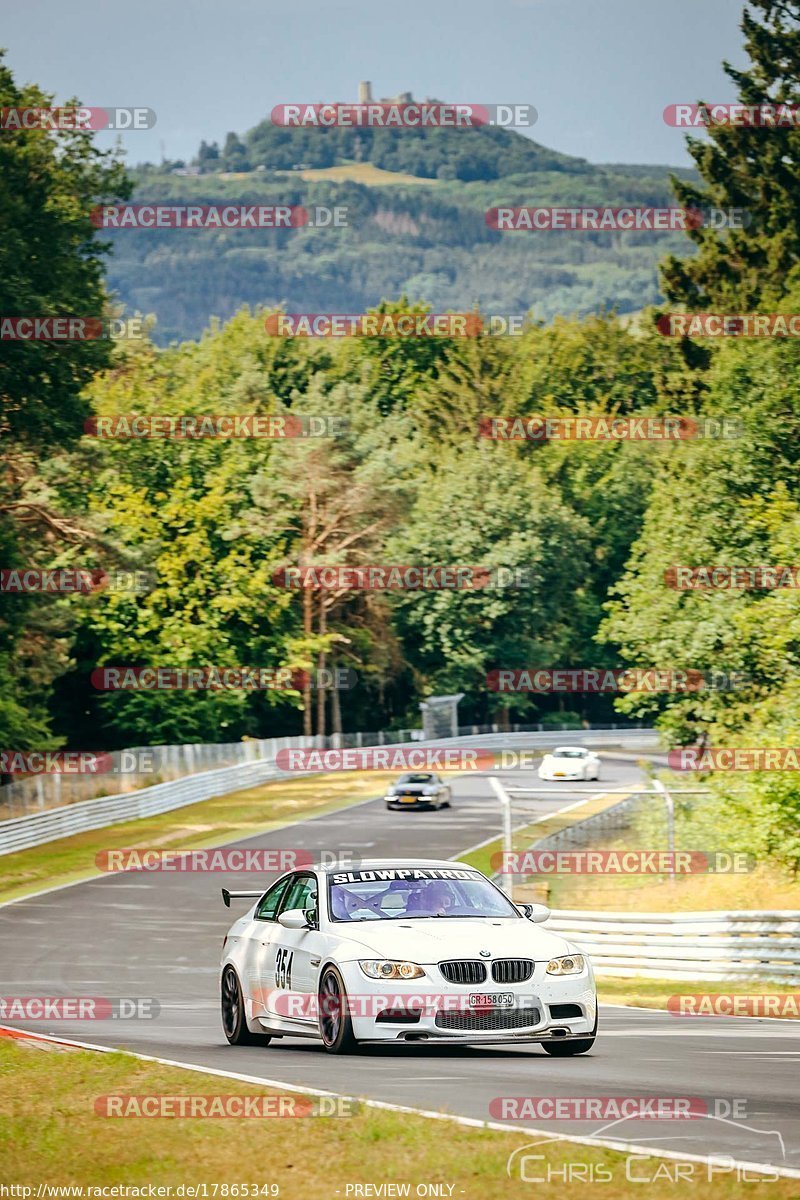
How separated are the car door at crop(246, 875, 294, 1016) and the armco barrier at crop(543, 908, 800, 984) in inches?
280

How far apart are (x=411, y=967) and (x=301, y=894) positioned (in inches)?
76.9

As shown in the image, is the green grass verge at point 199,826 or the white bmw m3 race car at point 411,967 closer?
the white bmw m3 race car at point 411,967

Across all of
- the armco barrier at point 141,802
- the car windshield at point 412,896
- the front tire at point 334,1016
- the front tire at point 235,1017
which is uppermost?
the car windshield at point 412,896

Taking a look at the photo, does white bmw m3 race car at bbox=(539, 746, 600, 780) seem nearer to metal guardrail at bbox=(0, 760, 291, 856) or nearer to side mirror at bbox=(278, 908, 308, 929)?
metal guardrail at bbox=(0, 760, 291, 856)

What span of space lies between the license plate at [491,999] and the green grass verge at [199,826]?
26.3 meters

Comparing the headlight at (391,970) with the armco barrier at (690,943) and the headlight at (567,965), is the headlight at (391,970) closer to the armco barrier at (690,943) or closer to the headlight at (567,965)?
the headlight at (567,965)

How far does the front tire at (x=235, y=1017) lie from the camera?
47.1 ft

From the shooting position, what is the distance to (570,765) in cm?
6322

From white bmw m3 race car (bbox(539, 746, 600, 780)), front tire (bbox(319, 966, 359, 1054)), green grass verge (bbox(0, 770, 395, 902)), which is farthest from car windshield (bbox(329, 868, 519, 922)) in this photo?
white bmw m3 race car (bbox(539, 746, 600, 780))

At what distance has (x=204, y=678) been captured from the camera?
228ft

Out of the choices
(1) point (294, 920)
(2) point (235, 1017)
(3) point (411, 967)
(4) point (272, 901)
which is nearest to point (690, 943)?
(4) point (272, 901)

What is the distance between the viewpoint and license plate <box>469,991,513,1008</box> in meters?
12.3

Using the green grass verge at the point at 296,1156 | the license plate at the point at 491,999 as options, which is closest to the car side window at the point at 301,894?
the license plate at the point at 491,999

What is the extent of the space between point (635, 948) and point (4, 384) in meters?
28.9
